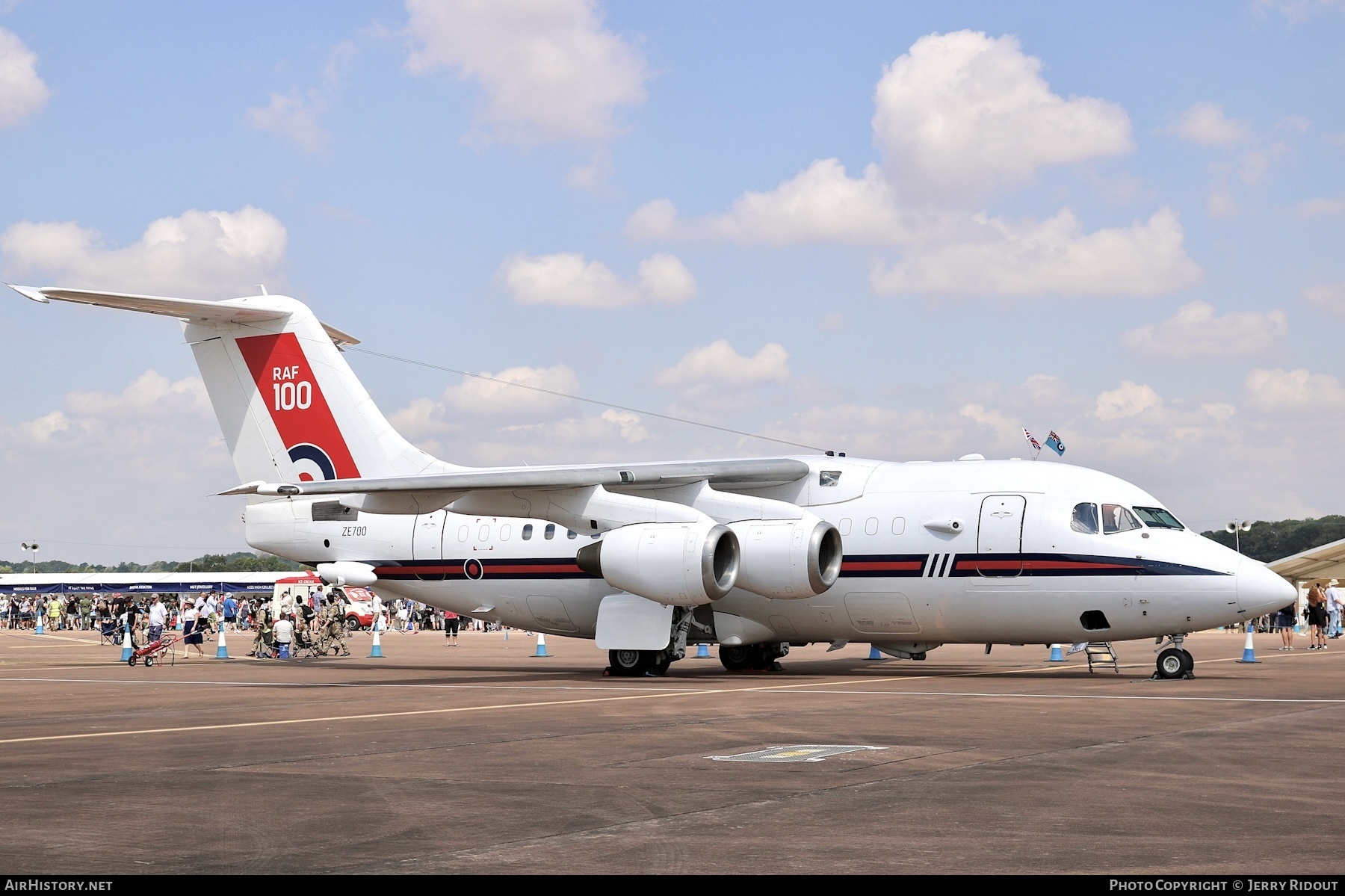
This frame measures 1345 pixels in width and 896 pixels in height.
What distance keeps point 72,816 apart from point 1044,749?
24.7ft

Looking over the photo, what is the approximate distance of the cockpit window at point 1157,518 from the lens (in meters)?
21.4

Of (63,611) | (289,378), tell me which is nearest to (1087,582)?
(289,378)

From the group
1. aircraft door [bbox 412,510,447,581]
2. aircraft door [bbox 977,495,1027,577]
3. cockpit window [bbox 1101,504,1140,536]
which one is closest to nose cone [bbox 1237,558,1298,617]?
cockpit window [bbox 1101,504,1140,536]

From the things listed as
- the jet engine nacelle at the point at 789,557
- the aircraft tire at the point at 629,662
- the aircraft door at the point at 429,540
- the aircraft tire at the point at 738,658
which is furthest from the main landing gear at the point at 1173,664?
the aircraft door at the point at 429,540

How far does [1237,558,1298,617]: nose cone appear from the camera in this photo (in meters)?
20.3

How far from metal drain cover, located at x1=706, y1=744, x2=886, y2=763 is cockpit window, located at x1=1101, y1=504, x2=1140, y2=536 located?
423 inches

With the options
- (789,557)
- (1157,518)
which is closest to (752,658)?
(789,557)

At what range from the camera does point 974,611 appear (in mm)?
21875

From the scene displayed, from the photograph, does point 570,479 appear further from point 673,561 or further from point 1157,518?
point 1157,518

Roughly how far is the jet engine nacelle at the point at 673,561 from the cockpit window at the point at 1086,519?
204 inches

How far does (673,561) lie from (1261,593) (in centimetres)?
857

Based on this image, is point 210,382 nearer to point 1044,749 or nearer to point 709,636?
point 709,636

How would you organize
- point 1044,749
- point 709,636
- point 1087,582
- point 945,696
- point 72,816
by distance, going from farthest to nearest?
point 709,636 < point 1087,582 < point 945,696 < point 1044,749 < point 72,816

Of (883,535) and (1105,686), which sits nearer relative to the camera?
(1105,686)
